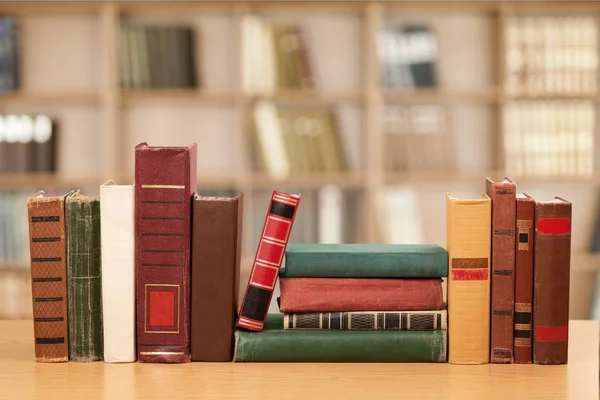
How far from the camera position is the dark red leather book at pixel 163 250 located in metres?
1.57

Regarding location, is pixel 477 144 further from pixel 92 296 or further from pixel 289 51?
pixel 92 296

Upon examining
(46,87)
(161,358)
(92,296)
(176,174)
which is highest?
(46,87)

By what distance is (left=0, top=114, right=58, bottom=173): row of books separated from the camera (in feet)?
13.9

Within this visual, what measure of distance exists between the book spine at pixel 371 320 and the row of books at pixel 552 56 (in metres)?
2.85

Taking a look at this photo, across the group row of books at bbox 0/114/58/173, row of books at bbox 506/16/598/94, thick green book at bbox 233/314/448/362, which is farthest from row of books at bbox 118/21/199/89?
thick green book at bbox 233/314/448/362

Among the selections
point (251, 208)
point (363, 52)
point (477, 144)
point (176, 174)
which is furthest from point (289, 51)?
point (176, 174)

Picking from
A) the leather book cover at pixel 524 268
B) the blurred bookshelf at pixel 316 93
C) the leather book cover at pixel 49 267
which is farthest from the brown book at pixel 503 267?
the blurred bookshelf at pixel 316 93

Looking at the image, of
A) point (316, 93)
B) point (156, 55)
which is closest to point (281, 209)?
point (316, 93)

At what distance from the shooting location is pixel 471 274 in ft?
5.24

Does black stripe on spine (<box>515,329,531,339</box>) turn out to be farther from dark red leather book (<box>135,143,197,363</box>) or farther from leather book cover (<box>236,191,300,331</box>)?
dark red leather book (<box>135,143,197,363</box>)

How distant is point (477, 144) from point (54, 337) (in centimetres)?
326

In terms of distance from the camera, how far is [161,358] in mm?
1604

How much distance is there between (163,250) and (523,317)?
637 millimetres

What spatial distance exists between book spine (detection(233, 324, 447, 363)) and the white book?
0.20 metres
